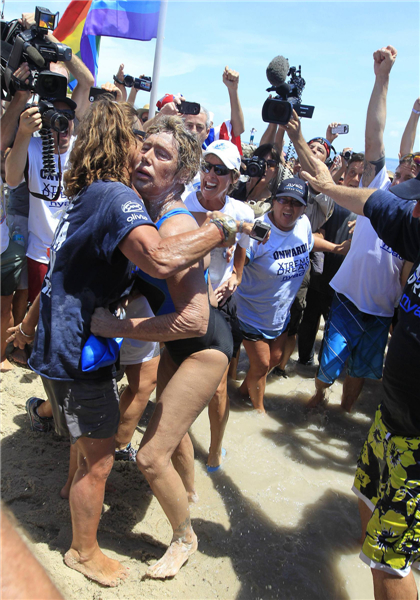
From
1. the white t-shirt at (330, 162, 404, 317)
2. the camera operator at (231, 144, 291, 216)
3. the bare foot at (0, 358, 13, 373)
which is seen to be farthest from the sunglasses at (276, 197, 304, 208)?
the bare foot at (0, 358, 13, 373)

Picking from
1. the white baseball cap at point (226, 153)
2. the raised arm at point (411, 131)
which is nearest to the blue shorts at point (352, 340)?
the white baseball cap at point (226, 153)

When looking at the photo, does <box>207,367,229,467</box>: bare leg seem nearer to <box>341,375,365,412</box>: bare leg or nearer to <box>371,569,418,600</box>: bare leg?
<box>371,569,418,600</box>: bare leg

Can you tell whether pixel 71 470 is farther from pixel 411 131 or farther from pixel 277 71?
pixel 411 131

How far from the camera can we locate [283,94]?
11.4ft

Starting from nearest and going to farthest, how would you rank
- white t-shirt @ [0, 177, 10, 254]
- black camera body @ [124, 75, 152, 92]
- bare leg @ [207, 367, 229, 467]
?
bare leg @ [207, 367, 229, 467] → white t-shirt @ [0, 177, 10, 254] → black camera body @ [124, 75, 152, 92]

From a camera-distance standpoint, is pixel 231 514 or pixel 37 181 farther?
pixel 37 181

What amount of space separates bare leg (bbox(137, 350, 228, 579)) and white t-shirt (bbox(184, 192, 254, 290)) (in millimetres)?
1087

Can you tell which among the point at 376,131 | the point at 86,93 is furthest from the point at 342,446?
the point at 86,93

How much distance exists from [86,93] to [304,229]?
2.49 meters

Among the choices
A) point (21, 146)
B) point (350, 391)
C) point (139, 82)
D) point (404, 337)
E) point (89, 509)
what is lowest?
point (350, 391)

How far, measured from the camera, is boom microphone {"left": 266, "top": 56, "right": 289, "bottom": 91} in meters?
3.45

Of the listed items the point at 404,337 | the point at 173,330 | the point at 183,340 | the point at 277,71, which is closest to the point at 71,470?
the point at 183,340

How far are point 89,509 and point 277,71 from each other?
10.6 ft

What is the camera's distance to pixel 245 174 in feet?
14.3
